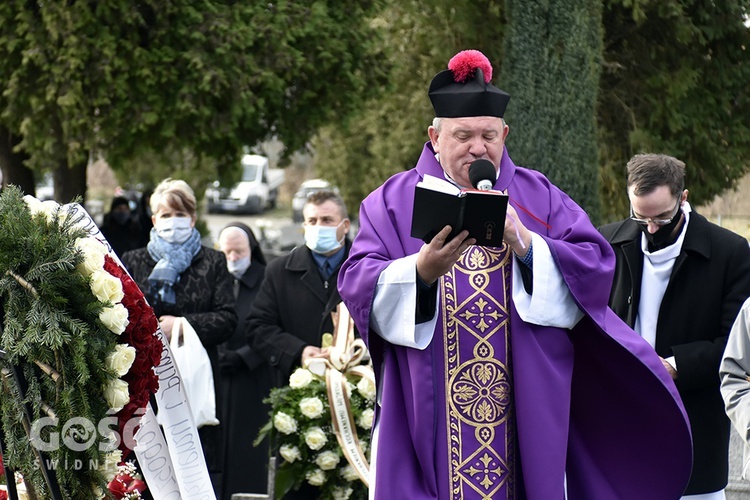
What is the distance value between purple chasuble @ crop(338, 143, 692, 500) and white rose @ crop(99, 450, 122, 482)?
0.89 metres

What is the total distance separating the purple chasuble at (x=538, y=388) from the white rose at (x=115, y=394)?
2.80 ft

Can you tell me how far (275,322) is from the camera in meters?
7.04

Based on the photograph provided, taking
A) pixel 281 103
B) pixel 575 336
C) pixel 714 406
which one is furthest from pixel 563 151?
pixel 575 336

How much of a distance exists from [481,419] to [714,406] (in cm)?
171

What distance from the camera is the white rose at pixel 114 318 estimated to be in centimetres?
380

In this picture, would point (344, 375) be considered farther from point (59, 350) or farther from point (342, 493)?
point (59, 350)

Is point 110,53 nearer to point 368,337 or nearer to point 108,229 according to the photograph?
point 108,229

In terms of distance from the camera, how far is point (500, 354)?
13.9ft

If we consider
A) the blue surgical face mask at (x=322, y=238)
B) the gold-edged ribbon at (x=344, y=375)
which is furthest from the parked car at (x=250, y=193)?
the gold-edged ribbon at (x=344, y=375)

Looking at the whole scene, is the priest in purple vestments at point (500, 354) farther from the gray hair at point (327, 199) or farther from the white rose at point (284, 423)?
the gray hair at point (327, 199)

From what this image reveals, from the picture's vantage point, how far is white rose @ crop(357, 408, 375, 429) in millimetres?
6172

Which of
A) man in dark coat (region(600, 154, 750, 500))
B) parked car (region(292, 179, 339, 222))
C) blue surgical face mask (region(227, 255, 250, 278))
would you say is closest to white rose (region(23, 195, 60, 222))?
man in dark coat (region(600, 154, 750, 500))

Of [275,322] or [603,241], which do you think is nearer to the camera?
[603,241]
